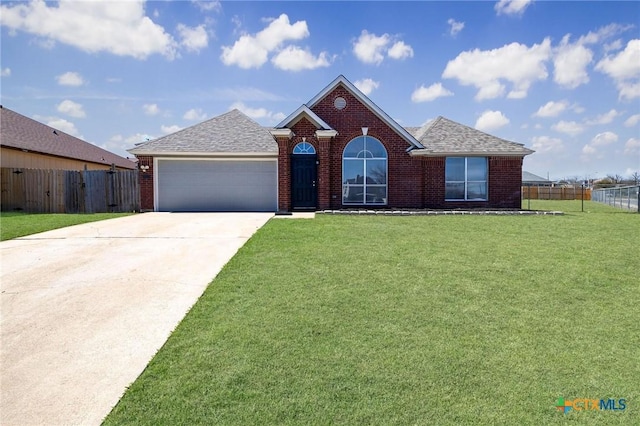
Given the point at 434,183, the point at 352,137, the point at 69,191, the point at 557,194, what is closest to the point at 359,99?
the point at 352,137

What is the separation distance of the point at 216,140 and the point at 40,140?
13432 mm

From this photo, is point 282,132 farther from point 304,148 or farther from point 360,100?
point 360,100

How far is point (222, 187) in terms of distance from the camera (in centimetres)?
1747

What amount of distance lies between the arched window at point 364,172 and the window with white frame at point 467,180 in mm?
3158

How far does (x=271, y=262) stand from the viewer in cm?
656

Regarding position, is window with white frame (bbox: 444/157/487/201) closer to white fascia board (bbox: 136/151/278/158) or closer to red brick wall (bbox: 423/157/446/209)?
red brick wall (bbox: 423/157/446/209)

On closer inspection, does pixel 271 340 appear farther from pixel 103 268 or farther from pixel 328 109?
pixel 328 109

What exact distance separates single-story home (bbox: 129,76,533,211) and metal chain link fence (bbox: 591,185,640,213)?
27.7ft

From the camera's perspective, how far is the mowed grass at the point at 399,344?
2.71 m

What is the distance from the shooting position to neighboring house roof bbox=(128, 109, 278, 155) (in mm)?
17047

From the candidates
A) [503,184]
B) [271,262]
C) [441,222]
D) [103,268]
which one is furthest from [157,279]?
[503,184]

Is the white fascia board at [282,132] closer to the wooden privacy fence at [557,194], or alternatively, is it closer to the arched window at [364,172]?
the arched window at [364,172]

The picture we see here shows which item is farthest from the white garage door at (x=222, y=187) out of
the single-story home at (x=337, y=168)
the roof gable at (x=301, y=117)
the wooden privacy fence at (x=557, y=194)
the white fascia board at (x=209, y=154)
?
the wooden privacy fence at (x=557, y=194)

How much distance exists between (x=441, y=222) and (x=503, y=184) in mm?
6937
